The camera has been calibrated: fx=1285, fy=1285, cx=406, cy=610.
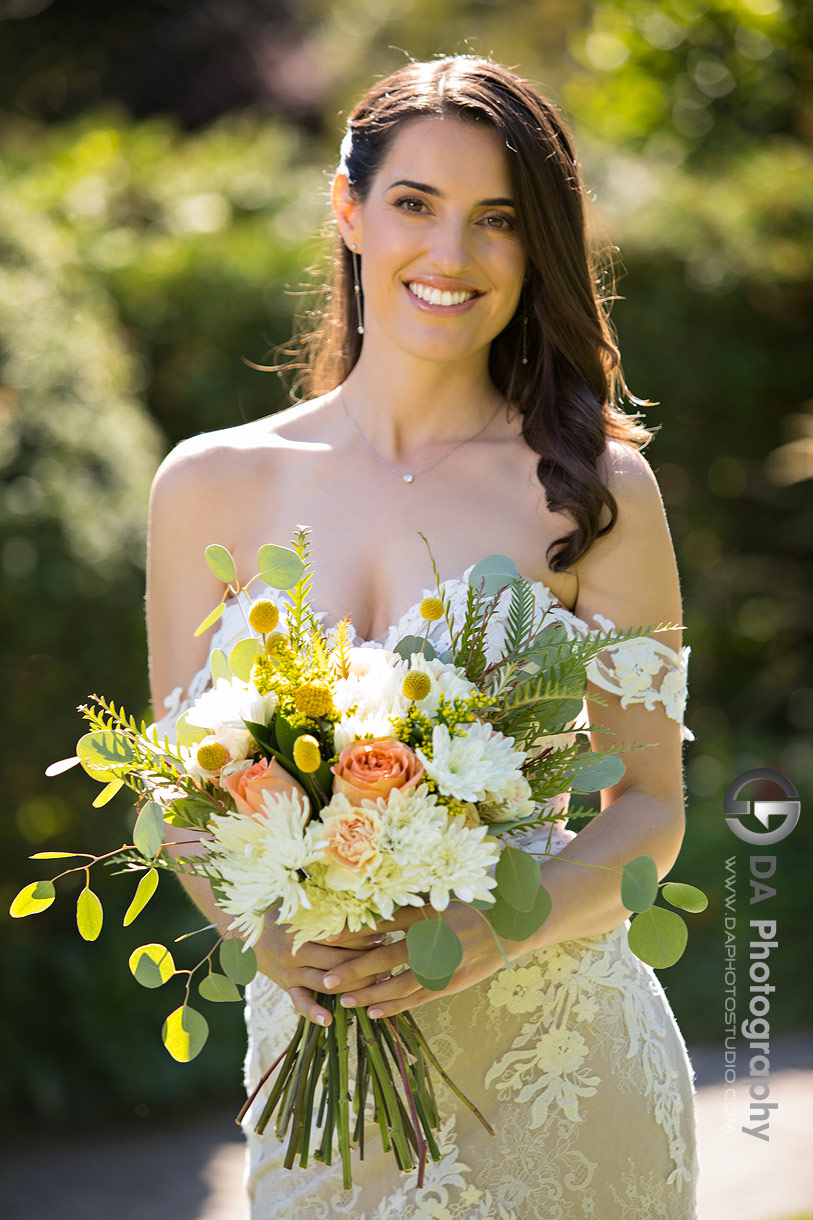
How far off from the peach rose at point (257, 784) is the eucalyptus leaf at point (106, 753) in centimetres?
18

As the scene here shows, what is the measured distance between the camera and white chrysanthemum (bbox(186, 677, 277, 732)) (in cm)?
186

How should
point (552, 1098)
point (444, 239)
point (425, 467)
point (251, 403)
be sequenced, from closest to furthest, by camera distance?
point (552, 1098)
point (444, 239)
point (425, 467)
point (251, 403)

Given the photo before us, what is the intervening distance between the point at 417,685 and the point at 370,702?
0.09 metres

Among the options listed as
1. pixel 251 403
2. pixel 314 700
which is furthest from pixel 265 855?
pixel 251 403

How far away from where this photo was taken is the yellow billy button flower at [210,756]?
182 cm

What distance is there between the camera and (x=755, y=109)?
7949mm

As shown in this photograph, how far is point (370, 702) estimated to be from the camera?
1.85 m

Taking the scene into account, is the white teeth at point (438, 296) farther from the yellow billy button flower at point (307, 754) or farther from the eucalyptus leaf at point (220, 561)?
the yellow billy button flower at point (307, 754)

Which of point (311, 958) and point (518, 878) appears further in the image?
point (311, 958)

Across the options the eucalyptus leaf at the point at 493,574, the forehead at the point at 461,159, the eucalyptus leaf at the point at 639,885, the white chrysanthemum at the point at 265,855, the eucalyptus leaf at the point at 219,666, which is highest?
the forehead at the point at 461,159

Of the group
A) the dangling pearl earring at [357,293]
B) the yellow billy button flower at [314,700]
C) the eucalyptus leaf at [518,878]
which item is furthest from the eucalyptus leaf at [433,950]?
the dangling pearl earring at [357,293]

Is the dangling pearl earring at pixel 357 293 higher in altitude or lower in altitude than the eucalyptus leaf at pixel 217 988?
higher

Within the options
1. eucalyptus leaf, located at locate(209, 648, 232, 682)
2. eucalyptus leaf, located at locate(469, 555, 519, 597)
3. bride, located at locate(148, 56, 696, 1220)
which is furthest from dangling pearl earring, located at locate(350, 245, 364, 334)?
eucalyptus leaf, located at locate(209, 648, 232, 682)

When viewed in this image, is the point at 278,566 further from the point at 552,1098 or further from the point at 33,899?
the point at 552,1098
